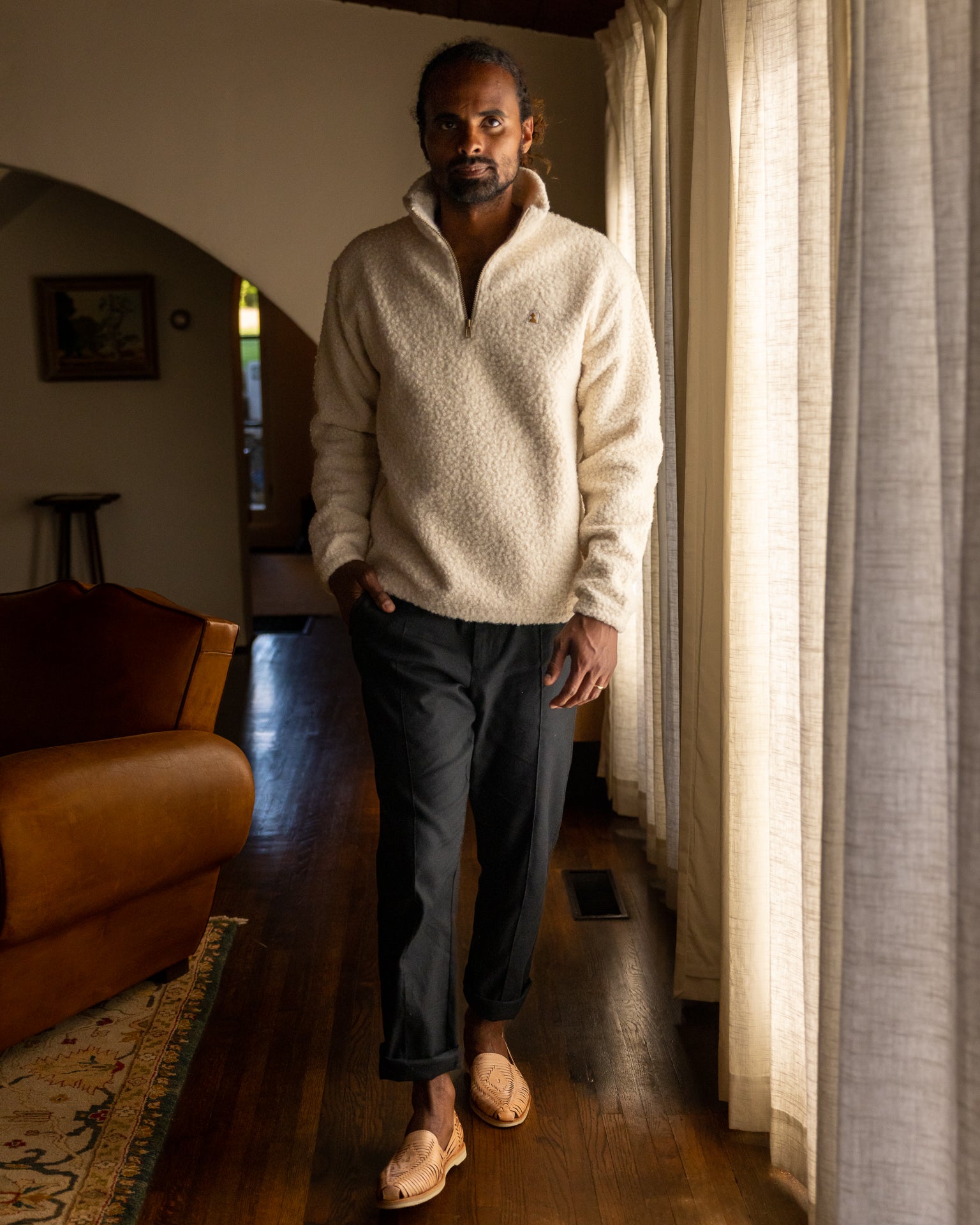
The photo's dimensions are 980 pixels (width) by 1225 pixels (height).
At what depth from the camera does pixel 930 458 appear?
3.50 feet

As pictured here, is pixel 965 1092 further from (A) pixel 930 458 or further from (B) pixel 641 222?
(B) pixel 641 222

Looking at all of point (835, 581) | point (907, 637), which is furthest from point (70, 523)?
point (907, 637)

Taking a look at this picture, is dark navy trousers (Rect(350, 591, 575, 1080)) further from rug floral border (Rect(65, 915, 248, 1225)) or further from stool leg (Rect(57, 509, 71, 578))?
stool leg (Rect(57, 509, 71, 578))

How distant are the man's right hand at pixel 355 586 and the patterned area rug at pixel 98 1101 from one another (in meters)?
0.91

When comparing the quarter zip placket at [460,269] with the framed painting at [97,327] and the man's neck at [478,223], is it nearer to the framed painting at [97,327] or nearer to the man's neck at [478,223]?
the man's neck at [478,223]

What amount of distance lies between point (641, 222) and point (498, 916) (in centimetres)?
176

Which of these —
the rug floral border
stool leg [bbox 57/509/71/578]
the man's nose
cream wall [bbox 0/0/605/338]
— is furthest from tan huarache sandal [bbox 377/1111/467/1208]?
stool leg [bbox 57/509/71/578]

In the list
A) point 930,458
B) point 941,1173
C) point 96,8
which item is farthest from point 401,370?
point 96,8

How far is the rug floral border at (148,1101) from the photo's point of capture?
1.64 metres

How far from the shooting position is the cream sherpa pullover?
61.0 inches

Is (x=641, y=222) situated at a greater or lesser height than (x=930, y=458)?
greater

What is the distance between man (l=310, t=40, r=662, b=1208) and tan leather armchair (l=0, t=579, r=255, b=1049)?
22.7 inches

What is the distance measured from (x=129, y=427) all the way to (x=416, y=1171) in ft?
15.1

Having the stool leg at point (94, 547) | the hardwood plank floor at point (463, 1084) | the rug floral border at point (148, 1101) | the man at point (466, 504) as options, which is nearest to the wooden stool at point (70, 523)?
the stool leg at point (94, 547)
